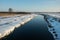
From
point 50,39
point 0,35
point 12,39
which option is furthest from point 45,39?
point 0,35

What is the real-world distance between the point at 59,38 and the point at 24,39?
3.03 meters

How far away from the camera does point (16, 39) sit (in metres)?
15.8

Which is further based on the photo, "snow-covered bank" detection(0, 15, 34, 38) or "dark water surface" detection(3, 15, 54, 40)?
"snow-covered bank" detection(0, 15, 34, 38)

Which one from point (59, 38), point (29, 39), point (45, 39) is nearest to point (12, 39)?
point (29, 39)

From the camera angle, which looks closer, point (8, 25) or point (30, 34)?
point (30, 34)

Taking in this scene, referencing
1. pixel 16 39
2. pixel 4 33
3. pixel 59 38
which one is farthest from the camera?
pixel 4 33

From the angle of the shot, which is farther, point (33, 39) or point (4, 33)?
point (4, 33)

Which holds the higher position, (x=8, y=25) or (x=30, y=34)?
(x=30, y=34)

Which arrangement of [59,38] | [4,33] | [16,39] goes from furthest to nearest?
[4,33] < [16,39] < [59,38]

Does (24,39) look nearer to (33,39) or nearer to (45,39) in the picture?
(33,39)

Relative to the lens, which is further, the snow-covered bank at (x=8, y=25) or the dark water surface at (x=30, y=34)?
the snow-covered bank at (x=8, y=25)

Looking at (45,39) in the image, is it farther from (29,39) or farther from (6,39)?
(6,39)

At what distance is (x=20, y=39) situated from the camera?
1593 centimetres

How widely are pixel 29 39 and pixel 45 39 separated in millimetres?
1360
